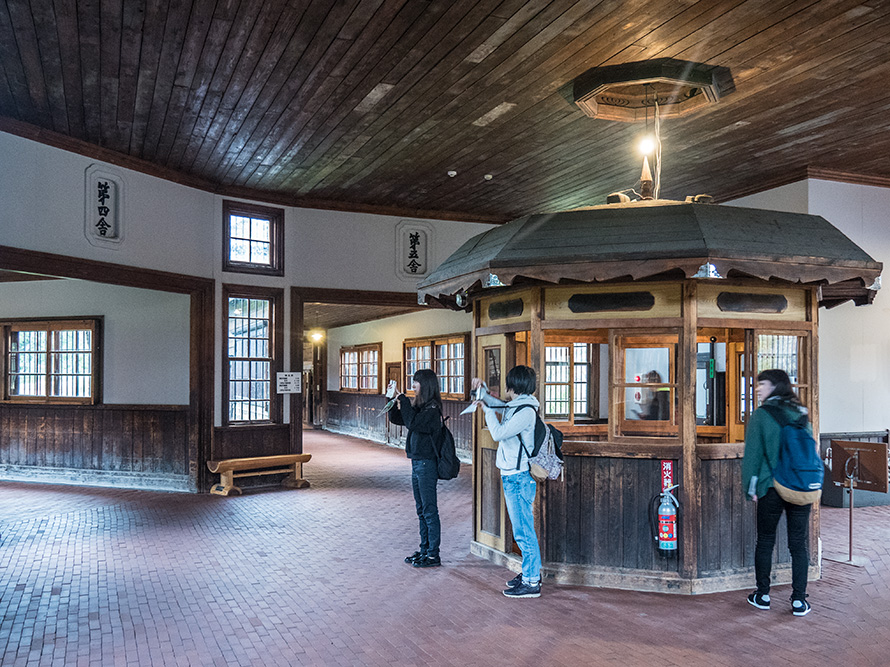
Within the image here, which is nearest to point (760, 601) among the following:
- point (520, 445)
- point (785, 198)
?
point (520, 445)

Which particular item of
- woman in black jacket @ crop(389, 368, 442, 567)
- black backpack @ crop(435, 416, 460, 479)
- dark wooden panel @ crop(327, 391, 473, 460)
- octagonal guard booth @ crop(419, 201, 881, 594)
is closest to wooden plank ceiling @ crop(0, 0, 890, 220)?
octagonal guard booth @ crop(419, 201, 881, 594)

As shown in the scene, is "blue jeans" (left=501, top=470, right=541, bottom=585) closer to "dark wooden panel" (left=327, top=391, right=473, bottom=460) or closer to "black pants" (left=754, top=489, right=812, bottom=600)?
"black pants" (left=754, top=489, right=812, bottom=600)

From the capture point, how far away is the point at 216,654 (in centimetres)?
427

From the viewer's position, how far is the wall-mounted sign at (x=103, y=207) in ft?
27.8

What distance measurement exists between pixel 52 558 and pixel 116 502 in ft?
9.61

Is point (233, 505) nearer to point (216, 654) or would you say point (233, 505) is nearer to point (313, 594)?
point (313, 594)

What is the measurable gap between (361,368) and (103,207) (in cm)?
1149

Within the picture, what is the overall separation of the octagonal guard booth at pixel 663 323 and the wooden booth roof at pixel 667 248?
1cm

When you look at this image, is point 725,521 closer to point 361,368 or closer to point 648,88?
point 648,88

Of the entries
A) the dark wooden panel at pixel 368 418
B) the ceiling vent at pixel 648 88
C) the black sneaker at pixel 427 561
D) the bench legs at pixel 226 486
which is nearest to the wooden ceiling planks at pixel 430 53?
the ceiling vent at pixel 648 88

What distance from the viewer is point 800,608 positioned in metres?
4.96

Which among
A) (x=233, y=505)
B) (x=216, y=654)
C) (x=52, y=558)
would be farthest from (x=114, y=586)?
(x=233, y=505)

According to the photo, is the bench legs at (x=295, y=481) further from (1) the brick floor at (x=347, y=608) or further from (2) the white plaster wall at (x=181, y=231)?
(1) the brick floor at (x=347, y=608)

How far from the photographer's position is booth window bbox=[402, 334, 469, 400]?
1417 cm
